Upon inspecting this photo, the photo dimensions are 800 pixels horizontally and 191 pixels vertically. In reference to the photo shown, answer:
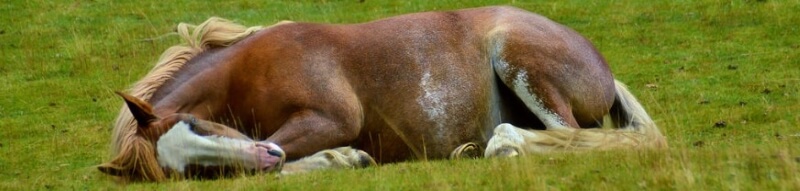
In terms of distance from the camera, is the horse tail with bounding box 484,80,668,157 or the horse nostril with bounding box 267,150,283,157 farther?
the horse tail with bounding box 484,80,668,157

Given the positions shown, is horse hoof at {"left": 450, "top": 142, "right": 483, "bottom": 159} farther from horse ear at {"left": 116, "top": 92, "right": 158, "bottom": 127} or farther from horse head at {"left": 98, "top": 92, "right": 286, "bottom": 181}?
horse ear at {"left": 116, "top": 92, "right": 158, "bottom": 127}

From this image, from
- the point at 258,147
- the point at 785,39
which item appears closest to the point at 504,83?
the point at 258,147

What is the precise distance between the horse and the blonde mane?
0.5 inches

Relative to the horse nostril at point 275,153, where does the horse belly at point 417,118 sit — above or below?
below

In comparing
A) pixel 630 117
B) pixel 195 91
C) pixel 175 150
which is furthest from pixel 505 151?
pixel 175 150

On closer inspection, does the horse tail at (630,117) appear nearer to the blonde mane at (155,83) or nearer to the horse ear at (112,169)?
the blonde mane at (155,83)

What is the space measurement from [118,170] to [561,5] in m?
14.4

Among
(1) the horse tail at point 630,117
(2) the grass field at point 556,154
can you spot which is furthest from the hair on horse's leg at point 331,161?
(1) the horse tail at point 630,117

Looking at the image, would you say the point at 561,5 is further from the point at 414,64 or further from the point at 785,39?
the point at 414,64

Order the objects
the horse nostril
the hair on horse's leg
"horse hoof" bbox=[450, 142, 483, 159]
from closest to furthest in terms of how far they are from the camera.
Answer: the horse nostril
the hair on horse's leg
"horse hoof" bbox=[450, 142, 483, 159]

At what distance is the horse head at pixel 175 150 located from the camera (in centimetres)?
1001

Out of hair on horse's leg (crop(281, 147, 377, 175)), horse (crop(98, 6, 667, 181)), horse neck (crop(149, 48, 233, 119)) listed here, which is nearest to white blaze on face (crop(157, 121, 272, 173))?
horse (crop(98, 6, 667, 181))

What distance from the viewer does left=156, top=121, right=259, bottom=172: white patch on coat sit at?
393 inches

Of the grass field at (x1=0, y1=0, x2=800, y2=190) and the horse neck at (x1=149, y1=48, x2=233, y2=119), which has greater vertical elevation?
the horse neck at (x1=149, y1=48, x2=233, y2=119)
